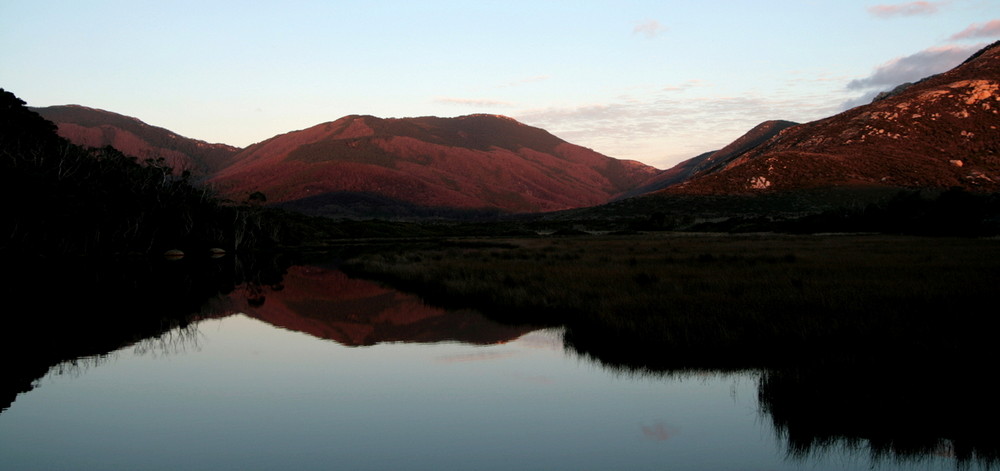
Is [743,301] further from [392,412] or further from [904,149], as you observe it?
[904,149]

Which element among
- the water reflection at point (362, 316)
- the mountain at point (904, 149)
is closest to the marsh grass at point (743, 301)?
the water reflection at point (362, 316)

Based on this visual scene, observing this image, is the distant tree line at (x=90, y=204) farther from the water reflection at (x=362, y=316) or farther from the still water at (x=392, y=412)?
the still water at (x=392, y=412)

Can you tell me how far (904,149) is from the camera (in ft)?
428

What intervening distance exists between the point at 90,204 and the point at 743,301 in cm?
5107

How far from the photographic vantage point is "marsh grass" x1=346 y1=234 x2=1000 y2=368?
1488cm

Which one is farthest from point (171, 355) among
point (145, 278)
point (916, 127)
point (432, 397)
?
point (916, 127)

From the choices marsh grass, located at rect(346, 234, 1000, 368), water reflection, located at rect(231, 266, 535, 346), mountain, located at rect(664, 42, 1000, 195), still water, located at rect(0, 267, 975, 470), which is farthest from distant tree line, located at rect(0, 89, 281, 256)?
mountain, located at rect(664, 42, 1000, 195)

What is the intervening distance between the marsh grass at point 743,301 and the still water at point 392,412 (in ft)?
4.80

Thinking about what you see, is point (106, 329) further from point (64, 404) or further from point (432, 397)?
point (432, 397)

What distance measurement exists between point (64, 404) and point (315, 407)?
4.61 m

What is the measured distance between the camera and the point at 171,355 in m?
18.3

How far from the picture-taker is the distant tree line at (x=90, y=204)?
48.2 m

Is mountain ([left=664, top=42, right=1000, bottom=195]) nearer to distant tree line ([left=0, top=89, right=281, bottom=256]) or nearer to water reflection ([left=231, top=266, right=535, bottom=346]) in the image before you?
distant tree line ([left=0, top=89, right=281, bottom=256])

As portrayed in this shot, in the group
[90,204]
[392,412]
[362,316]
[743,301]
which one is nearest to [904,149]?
[90,204]
